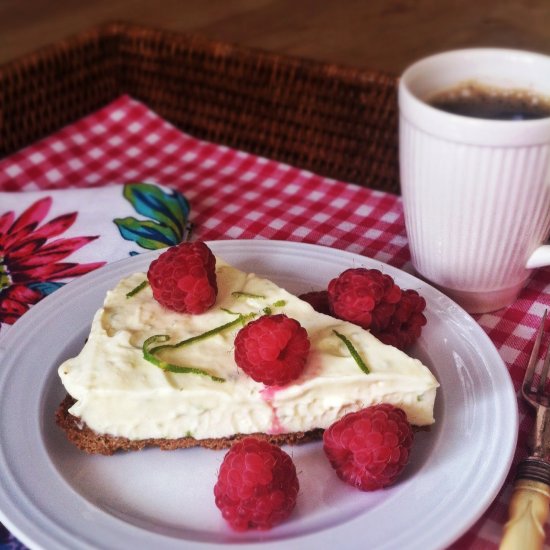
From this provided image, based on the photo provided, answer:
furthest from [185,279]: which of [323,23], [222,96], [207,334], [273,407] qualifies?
[323,23]

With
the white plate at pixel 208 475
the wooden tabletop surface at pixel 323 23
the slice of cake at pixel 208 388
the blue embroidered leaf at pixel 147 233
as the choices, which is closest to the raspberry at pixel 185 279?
the slice of cake at pixel 208 388

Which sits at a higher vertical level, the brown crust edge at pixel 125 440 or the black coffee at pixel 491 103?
the black coffee at pixel 491 103

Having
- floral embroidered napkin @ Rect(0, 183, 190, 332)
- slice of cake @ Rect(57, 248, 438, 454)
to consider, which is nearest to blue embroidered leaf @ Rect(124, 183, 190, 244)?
floral embroidered napkin @ Rect(0, 183, 190, 332)

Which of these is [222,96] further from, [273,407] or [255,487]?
[255,487]

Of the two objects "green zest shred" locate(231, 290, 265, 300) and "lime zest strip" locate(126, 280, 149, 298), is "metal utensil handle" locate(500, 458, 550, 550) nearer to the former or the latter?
"green zest shred" locate(231, 290, 265, 300)

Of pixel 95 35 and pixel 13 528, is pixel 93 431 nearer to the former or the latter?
pixel 13 528

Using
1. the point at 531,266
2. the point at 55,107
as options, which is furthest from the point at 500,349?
the point at 55,107

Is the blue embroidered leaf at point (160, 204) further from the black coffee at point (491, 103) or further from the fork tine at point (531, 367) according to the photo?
the fork tine at point (531, 367)
